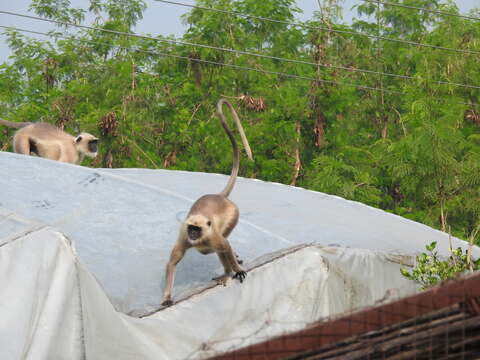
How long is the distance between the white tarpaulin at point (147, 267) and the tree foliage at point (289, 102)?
7.21m

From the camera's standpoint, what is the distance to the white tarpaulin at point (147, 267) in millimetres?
4766

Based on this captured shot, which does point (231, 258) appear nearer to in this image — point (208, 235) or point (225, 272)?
point (225, 272)

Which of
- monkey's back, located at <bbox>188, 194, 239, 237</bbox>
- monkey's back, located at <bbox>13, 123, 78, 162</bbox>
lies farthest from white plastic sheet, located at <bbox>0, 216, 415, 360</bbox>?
monkey's back, located at <bbox>13, 123, 78, 162</bbox>

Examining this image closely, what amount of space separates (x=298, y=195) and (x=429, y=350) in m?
9.11

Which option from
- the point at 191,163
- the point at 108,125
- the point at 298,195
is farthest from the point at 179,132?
the point at 298,195

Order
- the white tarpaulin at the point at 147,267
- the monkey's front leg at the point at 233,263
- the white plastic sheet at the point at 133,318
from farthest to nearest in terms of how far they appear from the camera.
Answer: the monkey's front leg at the point at 233,263 < the white tarpaulin at the point at 147,267 < the white plastic sheet at the point at 133,318

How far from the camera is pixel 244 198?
420 inches

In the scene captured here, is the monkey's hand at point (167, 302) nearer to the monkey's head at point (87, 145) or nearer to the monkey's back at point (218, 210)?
the monkey's back at point (218, 210)

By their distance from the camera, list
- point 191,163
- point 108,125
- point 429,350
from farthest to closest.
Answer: point 191,163 → point 108,125 → point 429,350

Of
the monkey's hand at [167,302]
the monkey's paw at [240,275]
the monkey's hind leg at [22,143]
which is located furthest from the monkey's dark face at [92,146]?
the monkey's hand at [167,302]

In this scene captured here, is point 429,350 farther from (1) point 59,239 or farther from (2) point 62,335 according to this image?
(1) point 59,239

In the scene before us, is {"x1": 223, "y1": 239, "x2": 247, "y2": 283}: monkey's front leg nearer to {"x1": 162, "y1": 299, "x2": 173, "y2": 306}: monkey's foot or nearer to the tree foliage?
{"x1": 162, "y1": 299, "x2": 173, "y2": 306}: monkey's foot

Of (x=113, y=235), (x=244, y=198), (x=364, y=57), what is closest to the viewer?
(x=113, y=235)

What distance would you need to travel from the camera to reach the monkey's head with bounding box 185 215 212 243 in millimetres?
6570
